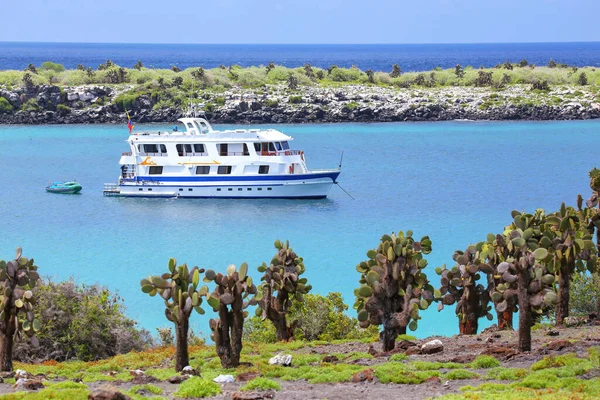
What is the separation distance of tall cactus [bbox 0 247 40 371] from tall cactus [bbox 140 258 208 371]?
2914mm

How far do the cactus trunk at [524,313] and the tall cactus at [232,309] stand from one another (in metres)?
5.89

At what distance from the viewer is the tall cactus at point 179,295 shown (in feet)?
67.8

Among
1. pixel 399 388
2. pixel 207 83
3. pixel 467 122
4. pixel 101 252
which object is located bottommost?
pixel 399 388

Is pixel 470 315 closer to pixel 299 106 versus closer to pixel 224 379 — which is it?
pixel 224 379

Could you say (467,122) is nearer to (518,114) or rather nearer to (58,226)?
(518,114)

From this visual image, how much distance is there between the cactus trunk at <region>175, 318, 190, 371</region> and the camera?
A: 20.8 metres

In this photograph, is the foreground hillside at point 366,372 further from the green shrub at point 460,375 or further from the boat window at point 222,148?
the boat window at point 222,148

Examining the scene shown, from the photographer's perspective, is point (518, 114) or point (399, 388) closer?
point (399, 388)

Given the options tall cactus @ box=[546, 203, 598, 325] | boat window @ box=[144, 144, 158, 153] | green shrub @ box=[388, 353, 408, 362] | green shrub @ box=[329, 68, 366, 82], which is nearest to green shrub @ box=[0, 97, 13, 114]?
green shrub @ box=[329, 68, 366, 82]

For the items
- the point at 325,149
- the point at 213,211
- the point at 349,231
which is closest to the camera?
the point at 349,231

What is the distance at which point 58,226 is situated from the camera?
5084 cm

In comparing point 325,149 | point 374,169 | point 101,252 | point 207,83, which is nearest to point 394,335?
point 101,252

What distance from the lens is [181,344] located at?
21.0m

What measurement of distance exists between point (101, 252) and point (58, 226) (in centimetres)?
729
